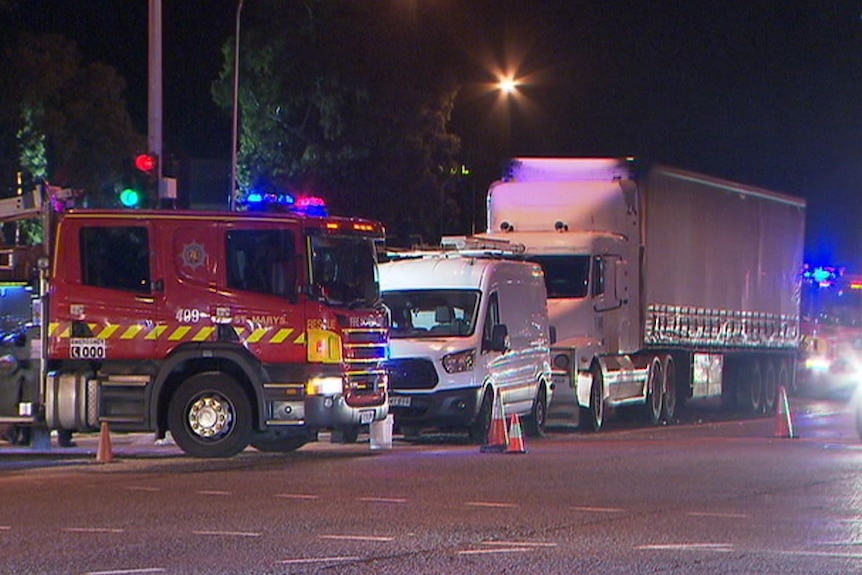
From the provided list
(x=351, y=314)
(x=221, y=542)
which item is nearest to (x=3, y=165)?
(x=351, y=314)

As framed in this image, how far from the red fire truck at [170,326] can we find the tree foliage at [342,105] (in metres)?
22.1

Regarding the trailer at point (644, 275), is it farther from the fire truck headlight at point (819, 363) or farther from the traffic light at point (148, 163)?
the fire truck headlight at point (819, 363)

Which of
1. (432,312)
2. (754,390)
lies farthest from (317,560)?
(754,390)

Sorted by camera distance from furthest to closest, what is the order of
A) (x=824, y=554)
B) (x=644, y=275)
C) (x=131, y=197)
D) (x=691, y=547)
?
(x=644, y=275), (x=131, y=197), (x=691, y=547), (x=824, y=554)

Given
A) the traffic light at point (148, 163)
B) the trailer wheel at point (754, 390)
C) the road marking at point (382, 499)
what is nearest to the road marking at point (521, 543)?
the road marking at point (382, 499)

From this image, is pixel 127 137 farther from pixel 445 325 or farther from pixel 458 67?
pixel 445 325

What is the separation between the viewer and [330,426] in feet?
61.7

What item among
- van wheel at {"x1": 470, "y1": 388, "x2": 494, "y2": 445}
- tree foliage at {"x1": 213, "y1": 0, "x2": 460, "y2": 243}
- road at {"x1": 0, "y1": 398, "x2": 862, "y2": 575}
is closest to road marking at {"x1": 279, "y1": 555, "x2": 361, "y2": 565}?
road at {"x1": 0, "y1": 398, "x2": 862, "y2": 575}

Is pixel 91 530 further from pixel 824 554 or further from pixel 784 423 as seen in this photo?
pixel 784 423

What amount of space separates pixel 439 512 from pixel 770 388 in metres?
22.7

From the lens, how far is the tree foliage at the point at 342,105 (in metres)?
40.6

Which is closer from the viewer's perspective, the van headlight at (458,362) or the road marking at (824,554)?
the road marking at (824,554)

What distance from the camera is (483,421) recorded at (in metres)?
22.0

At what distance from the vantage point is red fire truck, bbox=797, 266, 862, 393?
40.0 m
